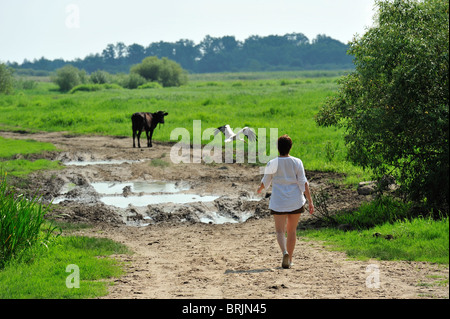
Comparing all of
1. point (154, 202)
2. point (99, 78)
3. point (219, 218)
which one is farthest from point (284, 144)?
point (99, 78)

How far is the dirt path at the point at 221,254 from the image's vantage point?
753 centimetres

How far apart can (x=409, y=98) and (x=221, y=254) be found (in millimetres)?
4754

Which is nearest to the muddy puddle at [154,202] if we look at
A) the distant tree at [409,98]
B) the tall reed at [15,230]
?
the tall reed at [15,230]

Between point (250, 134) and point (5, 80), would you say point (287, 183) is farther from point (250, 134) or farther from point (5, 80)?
point (5, 80)

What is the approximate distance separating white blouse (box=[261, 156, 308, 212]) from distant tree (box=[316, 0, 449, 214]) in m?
3.25

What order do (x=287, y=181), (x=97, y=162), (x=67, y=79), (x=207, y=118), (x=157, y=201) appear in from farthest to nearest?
1. (x=67, y=79)
2. (x=207, y=118)
3. (x=97, y=162)
4. (x=157, y=201)
5. (x=287, y=181)

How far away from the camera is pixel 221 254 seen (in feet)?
33.6

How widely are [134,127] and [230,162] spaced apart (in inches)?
285

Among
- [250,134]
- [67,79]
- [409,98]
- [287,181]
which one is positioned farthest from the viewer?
[67,79]

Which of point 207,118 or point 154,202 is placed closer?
point 154,202

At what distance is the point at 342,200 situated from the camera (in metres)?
14.4

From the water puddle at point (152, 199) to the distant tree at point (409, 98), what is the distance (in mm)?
5042

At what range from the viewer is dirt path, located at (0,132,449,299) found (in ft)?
24.7

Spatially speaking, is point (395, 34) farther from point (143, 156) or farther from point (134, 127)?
point (134, 127)
